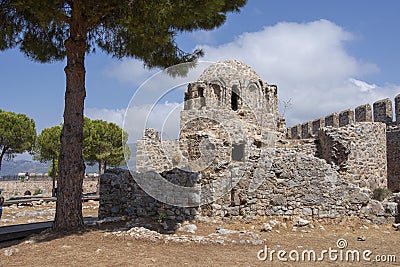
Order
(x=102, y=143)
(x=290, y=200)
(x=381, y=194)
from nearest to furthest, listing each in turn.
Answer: (x=290, y=200) → (x=381, y=194) → (x=102, y=143)

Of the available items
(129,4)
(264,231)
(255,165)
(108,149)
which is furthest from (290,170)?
(108,149)

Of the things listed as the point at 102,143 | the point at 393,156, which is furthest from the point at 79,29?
the point at 102,143

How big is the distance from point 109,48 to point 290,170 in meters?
7.10

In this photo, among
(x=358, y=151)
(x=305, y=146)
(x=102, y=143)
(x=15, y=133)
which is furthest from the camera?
(x=102, y=143)

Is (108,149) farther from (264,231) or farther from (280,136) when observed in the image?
(264,231)

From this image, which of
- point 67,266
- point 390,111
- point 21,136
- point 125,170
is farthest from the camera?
point 21,136

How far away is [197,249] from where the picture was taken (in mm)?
7578

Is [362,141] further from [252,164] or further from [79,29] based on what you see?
[79,29]

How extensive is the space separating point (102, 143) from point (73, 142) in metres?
23.4

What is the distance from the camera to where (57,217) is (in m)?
8.78

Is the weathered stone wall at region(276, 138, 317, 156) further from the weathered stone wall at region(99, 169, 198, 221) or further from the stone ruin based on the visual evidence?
the weathered stone wall at region(99, 169, 198, 221)

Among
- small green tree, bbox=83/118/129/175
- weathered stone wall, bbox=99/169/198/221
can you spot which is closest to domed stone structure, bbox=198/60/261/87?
weathered stone wall, bbox=99/169/198/221

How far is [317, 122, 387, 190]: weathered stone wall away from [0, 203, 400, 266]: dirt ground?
3.88m

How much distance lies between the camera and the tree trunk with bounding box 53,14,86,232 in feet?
28.8
